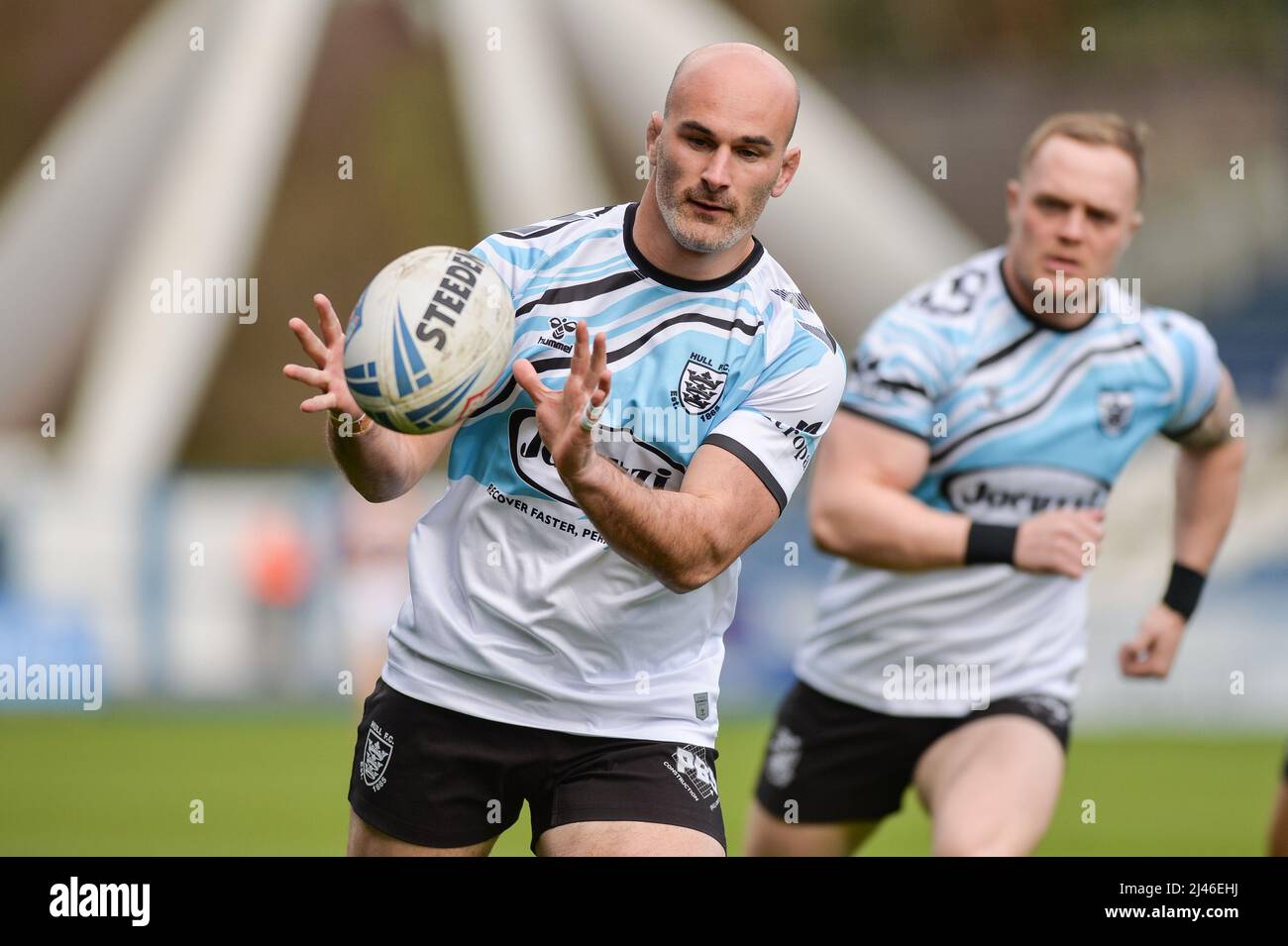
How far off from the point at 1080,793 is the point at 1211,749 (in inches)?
107

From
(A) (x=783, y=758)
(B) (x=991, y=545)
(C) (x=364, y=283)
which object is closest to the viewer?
(B) (x=991, y=545)

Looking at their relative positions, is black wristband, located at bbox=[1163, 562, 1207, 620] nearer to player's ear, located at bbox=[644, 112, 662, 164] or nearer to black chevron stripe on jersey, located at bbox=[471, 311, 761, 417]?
black chevron stripe on jersey, located at bbox=[471, 311, 761, 417]

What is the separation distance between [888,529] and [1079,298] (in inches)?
43.7

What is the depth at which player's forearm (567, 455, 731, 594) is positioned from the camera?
12.6ft

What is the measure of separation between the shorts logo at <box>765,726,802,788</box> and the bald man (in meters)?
1.54

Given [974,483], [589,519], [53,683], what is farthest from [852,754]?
[53,683]

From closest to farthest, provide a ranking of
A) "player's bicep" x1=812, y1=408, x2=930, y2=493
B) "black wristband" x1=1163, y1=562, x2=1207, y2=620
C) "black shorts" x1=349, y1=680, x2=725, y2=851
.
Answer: "black shorts" x1=349, y1=680, x2=725, y2=851, "player's bicep" x1=812, y1=408, x2=930, y2=493, "black wristband" x1=1163, y1=562, x2=1207, y2=620

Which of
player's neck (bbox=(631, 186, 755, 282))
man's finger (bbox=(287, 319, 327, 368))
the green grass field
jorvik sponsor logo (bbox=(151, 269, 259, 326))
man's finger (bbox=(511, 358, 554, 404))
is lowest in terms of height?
the green grass field

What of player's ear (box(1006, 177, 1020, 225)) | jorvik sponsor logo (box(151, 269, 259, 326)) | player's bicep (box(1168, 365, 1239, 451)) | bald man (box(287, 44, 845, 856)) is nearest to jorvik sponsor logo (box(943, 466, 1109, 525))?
player's bicep (box(1168, 365, 1239, 451))

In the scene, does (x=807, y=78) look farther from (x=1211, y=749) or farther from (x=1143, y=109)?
(x=1211, y=749)

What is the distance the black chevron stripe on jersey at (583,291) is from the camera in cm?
432

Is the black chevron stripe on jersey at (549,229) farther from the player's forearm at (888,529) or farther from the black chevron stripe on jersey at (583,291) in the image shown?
the player's forearm at (888,529)

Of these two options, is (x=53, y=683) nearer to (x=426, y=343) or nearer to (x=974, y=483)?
(x=974, y=483)

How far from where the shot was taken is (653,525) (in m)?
3.89
